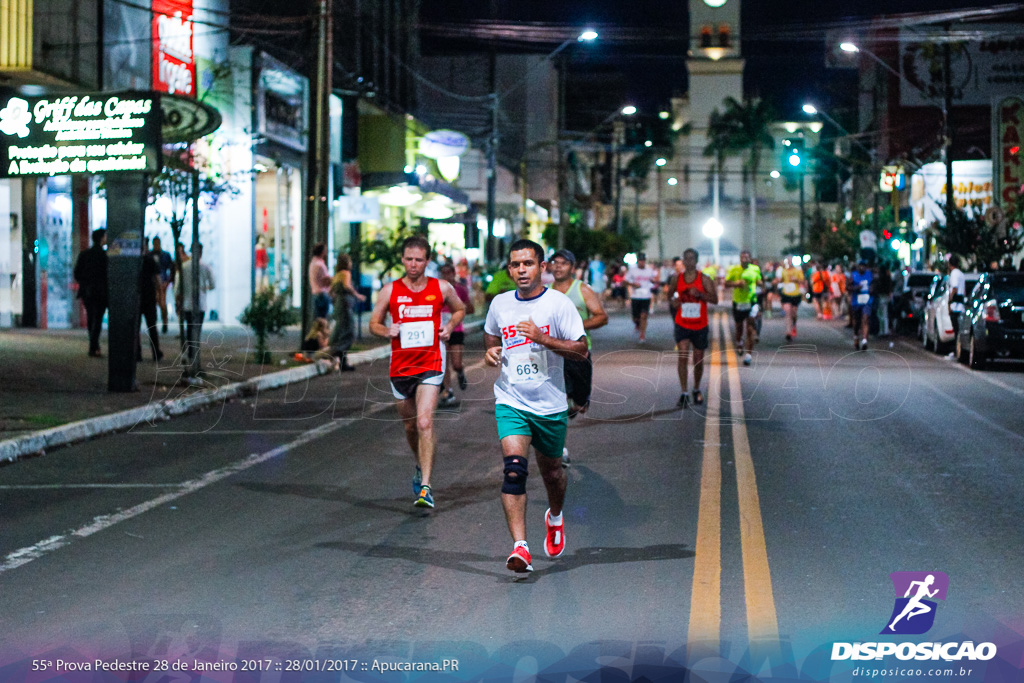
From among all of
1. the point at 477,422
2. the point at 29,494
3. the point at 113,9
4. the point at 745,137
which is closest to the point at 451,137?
the point at 113,9

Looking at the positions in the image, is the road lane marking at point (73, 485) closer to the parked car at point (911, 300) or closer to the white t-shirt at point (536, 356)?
the white t-shirt at point (536, 356)

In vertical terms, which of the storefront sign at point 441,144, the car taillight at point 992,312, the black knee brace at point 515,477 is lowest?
the black knee brace at point 515,477

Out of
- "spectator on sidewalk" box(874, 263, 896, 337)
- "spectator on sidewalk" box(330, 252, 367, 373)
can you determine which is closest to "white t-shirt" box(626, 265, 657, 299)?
"spectator on sidewalk" box(874, 263, 896, 337)

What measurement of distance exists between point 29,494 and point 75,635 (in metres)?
4.38

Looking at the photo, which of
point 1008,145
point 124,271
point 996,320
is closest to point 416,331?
point 124,271

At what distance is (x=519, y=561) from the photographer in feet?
22.7

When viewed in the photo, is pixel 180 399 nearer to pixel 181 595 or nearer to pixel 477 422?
pixel 477 422

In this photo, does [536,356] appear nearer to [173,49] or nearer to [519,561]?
[519,561]

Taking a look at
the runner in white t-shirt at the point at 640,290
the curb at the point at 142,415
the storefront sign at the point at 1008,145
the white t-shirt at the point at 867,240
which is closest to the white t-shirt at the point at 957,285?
the runner in white t-shirt at the point at 640,290

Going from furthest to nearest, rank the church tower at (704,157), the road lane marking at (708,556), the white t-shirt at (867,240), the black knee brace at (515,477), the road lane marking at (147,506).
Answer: the church tower at (704,157) < the white t-shirt at (867,240) < the road lane marking at (147,506) < the black knee brace at (515,477) < the road lane marking at (708,556)

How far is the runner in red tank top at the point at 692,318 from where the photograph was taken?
15.5 metres

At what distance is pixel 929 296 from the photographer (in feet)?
94.5

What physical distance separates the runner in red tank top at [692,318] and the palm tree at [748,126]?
282 feet

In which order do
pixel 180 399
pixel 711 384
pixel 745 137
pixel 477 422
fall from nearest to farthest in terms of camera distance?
pixel 477 422 → pixel 180 399 → pixel 711 384 → pixel 745 137
